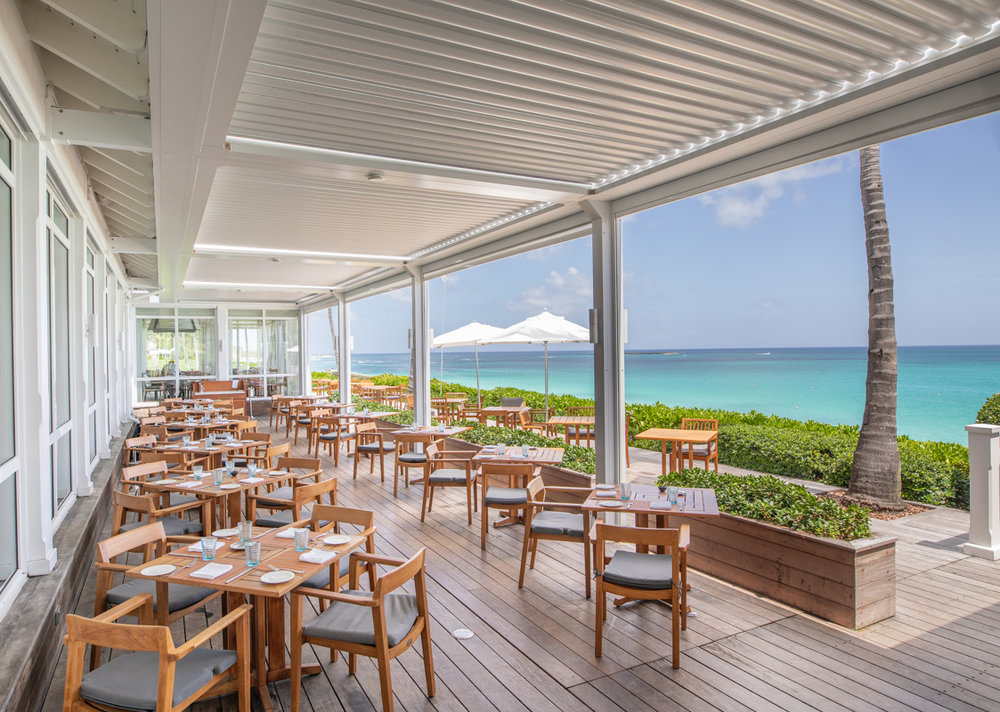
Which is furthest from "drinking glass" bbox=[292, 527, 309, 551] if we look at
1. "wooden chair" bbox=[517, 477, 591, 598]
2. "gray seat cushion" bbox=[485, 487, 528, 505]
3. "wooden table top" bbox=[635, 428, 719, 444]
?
"wooden table top" bbox=[635, 428, 719, 444]

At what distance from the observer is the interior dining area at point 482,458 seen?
8.66 feet

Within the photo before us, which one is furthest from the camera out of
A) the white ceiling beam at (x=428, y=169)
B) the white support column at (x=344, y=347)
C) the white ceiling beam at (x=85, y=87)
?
the white support column at (x=344, y=347)

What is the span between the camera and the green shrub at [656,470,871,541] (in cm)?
392

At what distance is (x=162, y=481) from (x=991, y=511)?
6.99m

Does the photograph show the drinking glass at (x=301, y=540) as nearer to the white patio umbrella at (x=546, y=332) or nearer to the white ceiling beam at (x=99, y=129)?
the white ceiling beam at (x=99, y=129)

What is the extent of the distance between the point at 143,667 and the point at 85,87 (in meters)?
3.53

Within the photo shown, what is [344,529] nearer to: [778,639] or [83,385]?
[83,385]

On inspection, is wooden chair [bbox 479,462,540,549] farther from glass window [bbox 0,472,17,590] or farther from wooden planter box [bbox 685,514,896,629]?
glass window [bbox 0,472,17,590]

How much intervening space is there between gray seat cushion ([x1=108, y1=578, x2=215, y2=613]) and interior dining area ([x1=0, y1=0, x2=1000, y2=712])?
17mm

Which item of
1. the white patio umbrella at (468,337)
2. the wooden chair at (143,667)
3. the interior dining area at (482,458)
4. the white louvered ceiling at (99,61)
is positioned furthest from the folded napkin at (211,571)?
the white patio umbrella at (468,337)

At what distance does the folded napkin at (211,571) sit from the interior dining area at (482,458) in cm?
2

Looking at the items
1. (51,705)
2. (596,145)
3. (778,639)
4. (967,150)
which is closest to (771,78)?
(596,145)

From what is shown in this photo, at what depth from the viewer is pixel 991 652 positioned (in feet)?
11.2

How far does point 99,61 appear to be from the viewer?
3336 millimetres
